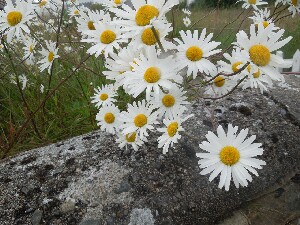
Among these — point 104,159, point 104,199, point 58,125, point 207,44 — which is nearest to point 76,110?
point 58,125

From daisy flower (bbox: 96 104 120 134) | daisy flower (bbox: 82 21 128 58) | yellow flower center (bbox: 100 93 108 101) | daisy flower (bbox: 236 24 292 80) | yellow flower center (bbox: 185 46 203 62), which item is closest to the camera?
daisy flower (bbox: 236 24 292 80)

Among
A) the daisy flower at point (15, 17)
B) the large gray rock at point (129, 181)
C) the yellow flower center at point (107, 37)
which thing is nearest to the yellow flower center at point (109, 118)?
the large gray rock at point (129, 181)

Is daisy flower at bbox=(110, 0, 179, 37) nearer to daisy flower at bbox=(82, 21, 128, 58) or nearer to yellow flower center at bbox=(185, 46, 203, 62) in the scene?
yellow flower center at bbox=(185, 46, 203, 62)

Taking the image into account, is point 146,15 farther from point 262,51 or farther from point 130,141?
point 130,141

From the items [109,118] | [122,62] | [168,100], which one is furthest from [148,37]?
[109,118]

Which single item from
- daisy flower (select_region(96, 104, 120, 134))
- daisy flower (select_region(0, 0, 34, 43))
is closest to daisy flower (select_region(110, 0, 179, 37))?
daisy flower (select_region(96, 104, 120, 134))

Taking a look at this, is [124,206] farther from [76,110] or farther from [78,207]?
[76,110]

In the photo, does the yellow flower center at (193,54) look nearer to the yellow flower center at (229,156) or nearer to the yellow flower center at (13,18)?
the yellow flower center at (229,156)
